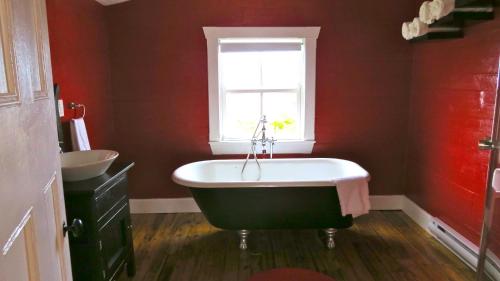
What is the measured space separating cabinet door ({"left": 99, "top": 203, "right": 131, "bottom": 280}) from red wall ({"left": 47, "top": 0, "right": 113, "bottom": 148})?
0.72m

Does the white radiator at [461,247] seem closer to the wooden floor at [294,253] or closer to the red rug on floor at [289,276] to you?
the wooden floor at [294,253]

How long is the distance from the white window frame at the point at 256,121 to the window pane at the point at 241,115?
103 mm

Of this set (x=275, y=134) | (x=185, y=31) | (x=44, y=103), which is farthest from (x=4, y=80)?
(x=275, y=134)

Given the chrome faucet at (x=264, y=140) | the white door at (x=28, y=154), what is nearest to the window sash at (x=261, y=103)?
the chrome faucet at (x=264, y=140)

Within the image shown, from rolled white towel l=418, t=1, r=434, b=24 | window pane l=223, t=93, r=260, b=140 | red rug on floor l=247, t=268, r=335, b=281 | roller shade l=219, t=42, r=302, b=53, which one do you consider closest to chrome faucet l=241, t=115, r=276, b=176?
window pane l=223, t=93, r=260, b=140

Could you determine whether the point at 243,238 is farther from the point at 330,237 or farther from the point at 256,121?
the point at 256,121

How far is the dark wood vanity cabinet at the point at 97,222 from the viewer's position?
5.94ft

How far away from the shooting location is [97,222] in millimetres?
1875

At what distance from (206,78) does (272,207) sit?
146 centimetres

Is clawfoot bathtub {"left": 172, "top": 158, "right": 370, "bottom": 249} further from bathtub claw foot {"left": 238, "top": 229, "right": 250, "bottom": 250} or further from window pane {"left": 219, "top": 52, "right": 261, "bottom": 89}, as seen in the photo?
window pane {"left": 219, "top": 52, "right": 261, "bottom": 89}

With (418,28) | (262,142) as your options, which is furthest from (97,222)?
(418,28)

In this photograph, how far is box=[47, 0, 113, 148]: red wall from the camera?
8.11 ft

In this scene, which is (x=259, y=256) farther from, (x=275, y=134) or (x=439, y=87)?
(x=439, y=87)

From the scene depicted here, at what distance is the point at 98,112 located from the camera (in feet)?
10.3
